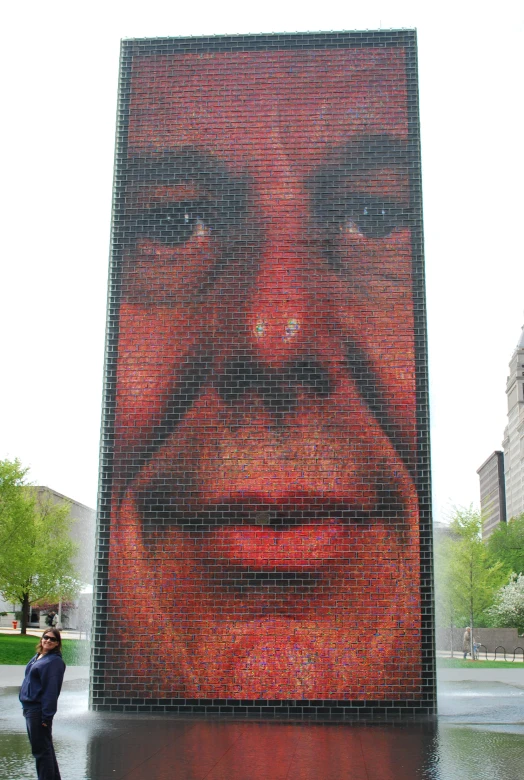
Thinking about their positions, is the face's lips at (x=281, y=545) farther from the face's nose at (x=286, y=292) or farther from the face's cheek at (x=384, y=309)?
the face's nose at (x=286, y=292)

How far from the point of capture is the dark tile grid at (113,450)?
43.3 ft

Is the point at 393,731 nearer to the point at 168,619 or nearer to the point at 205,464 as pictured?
the point at 168,619

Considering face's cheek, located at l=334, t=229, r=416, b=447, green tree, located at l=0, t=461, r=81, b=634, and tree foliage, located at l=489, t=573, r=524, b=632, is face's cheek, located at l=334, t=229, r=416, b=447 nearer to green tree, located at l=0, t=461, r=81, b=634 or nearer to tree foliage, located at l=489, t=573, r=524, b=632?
green tree, located at l=0, t=461, r=81, b=634

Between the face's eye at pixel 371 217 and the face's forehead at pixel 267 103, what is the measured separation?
42.8 inches

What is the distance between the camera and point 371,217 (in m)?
14.9

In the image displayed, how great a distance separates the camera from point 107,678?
13492mm

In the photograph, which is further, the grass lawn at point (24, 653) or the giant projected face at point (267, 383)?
the grass lawn at point (24, 653)

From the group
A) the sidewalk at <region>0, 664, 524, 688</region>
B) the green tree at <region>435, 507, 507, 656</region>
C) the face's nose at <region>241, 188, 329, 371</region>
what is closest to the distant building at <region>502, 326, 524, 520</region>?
the green tree at <region>435, 507, 507, 656</region>

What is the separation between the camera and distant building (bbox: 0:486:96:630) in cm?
1470

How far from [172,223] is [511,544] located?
238ft

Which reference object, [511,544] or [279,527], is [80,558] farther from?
[511,544]

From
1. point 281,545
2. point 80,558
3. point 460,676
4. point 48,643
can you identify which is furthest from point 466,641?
point 48,643

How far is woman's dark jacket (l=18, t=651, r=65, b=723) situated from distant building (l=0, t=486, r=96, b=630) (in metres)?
6.66

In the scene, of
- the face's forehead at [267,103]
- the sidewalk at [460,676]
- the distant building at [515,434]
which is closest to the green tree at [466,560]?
the sidewalk at [460,676]
